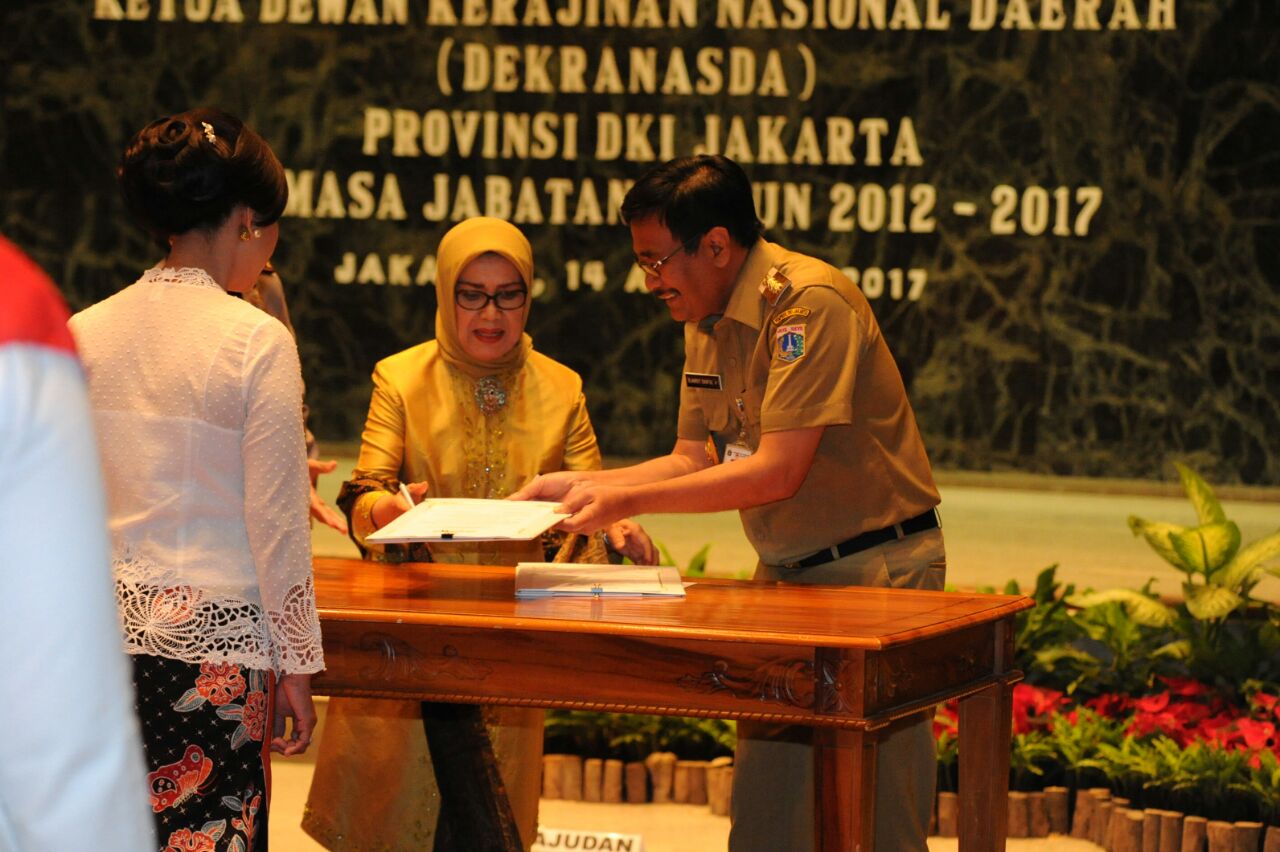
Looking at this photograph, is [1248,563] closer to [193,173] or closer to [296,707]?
[296,707]

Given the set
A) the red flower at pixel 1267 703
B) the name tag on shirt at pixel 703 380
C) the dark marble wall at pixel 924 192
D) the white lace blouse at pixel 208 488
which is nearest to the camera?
the white lace blouse at pixel 208 488

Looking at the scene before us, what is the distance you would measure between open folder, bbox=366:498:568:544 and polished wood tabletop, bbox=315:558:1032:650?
0.13m

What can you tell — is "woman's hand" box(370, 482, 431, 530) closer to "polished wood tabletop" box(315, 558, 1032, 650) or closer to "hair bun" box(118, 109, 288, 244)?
"polished wood tabletop" box(315, 558, 1032, 650)

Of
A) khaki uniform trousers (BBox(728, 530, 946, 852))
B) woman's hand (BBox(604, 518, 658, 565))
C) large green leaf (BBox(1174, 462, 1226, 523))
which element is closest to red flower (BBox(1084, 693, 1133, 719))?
large green leaf (BBox(1174, 462, 1226, 523))

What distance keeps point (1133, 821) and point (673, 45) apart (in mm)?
3312

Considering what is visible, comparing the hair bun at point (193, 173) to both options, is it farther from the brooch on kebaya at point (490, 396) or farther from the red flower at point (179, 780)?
the brooch on kebaya at point (490, 396)

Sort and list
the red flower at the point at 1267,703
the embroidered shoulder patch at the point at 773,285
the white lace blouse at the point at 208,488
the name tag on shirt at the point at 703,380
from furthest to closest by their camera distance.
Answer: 1. the red flower at the point at 1267,703
2. the name tag on shirt at the point at 703,380
3. the embroidered shoulder patch at the point at 773,285
4. the white lace blouse at the point at 208,488

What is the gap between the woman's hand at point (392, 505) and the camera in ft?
10.5

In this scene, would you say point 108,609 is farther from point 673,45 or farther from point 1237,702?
point 673,45

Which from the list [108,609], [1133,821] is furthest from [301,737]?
[1133,821]

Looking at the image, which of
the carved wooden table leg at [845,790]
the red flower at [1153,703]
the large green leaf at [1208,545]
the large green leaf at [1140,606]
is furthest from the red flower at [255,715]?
the large green leaf at [1208,545]

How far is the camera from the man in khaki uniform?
3018 mm

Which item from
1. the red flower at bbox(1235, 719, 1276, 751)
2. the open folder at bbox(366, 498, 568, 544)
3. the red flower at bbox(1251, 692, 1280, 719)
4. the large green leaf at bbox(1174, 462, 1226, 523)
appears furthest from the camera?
the large green leaf at bbox(1174, 462, 1226, 523)

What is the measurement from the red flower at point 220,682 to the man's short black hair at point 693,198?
4.49 ft
